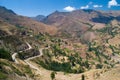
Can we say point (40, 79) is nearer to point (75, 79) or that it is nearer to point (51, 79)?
point (51, 79)

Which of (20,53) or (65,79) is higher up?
(20,53)

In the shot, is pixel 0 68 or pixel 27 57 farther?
pixel 27 57

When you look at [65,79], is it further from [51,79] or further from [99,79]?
[99,79]

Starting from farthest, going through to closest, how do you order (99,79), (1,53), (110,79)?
(1,53), (99,79), (110,79)

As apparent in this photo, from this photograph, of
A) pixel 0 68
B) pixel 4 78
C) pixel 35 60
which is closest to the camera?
pixel 4 78

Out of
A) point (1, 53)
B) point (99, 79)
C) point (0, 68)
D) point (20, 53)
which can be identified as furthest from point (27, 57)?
point (0, 68)

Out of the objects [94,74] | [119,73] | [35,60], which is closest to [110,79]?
[119,73]

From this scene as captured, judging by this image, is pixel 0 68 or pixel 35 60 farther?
pixel 35 60

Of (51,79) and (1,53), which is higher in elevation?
(1,53)

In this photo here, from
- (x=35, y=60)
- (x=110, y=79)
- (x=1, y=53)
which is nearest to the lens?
(x=110, y=79)
